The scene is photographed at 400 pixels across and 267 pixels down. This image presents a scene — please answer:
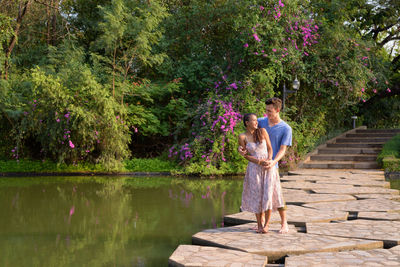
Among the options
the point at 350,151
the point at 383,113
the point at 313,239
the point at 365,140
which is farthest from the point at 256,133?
the point at 383,113

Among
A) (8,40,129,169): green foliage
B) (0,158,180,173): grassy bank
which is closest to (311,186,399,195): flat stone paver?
(0,158,180,173): grassy bank

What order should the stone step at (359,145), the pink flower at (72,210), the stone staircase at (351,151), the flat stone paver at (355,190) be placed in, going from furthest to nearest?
the stone step at (359,145), the stone staircase at (351,151), the flat stone paver at (355,190), the pink flower at (72,210)

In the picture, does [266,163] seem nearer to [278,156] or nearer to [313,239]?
[278,156]

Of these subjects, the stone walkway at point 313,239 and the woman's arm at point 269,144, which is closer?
the stone walkway at point 313,239

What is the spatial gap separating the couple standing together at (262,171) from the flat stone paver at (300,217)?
578mm

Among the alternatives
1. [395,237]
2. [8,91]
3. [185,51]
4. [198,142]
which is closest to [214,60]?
[185,51]

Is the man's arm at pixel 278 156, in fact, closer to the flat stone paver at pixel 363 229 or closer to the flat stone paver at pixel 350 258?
the flat stone paver at pixel 363 229

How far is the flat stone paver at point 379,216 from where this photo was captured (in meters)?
5.47

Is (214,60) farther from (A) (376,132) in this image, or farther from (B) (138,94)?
(A) (376,132)

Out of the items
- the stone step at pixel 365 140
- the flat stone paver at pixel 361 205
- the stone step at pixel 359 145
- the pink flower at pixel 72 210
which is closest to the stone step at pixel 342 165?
the stone step at pixel 359 145

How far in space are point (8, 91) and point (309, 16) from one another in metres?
10.2

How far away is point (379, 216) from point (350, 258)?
2.03 meters

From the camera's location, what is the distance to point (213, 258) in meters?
3.82

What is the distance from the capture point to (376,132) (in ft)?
58.4
